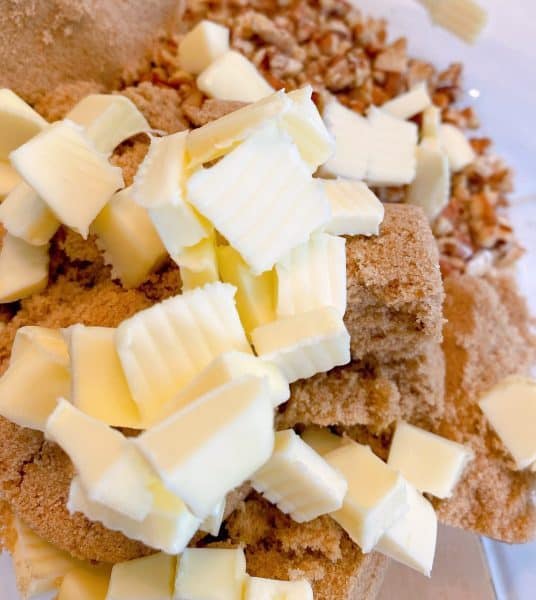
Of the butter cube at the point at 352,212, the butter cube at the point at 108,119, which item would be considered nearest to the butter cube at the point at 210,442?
the butter cube at the point at 352,212

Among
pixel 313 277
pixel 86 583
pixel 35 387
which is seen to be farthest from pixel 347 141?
pixel 86 583

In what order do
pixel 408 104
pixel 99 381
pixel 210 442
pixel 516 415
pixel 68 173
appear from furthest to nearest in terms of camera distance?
pixel 408 104 → pixel 516 415 → pixel 68 173 → pixel 99 381 → pixel 210 442

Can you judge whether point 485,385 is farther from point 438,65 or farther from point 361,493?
point 438,65

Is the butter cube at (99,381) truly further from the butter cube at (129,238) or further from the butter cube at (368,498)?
the butter cube at (368,498)

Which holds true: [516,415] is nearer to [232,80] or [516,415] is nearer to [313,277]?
[313,277]

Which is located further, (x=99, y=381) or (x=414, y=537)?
(x=414, y=537)

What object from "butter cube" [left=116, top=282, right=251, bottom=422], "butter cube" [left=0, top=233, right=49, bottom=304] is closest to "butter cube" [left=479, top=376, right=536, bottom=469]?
"butter cube" [left=116, top=282, right=251, bottom=422]

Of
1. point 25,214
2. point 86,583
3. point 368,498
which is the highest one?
point 25,214
